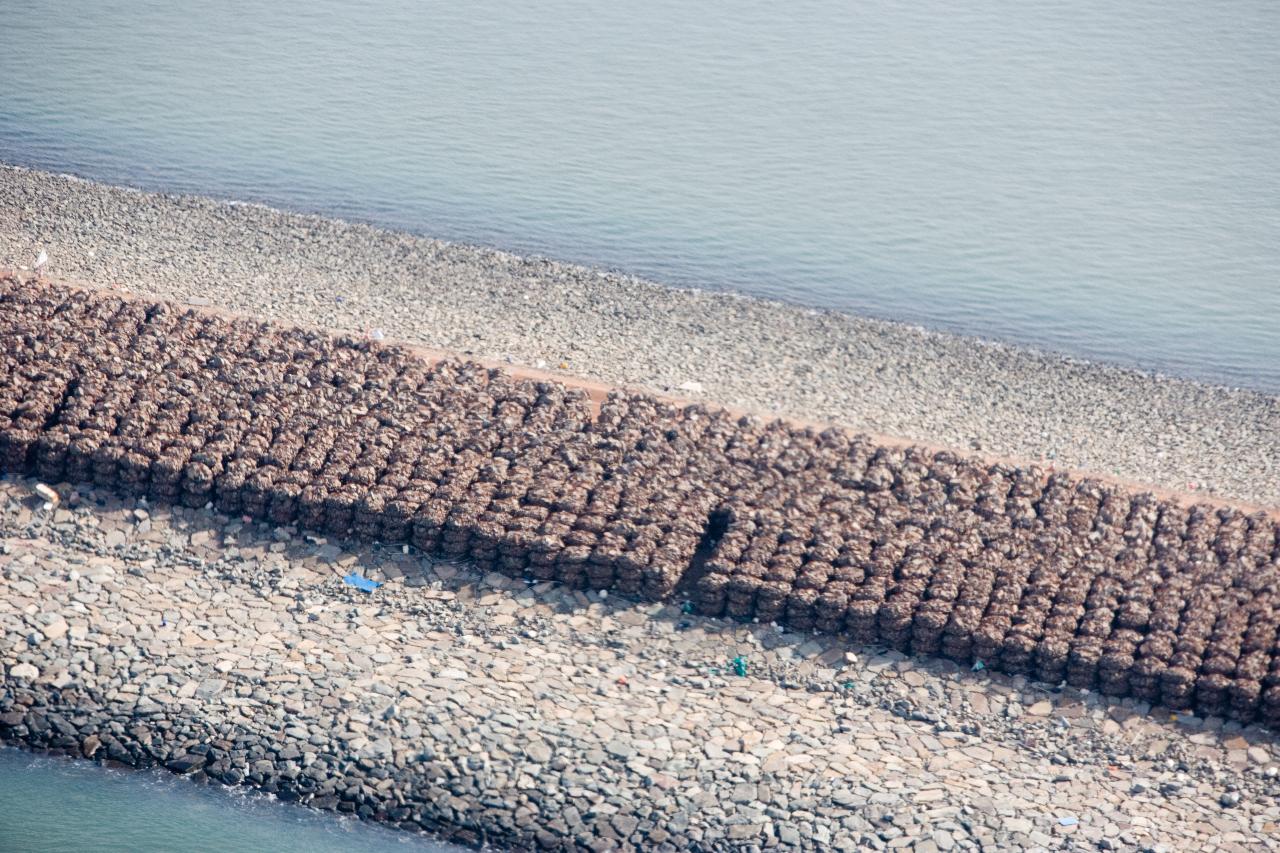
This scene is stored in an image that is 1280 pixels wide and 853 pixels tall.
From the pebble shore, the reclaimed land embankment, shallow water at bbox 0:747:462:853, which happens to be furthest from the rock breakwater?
shallow water at bbox 0:747:462:853

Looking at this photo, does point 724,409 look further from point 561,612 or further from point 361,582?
point 361,582

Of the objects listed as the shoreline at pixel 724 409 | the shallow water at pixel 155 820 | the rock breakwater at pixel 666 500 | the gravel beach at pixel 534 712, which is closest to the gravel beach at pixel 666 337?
the shoreline at pixel 724 409

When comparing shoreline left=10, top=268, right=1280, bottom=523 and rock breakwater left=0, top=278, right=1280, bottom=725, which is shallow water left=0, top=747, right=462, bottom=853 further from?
shoreline left=10, top=268, right=1280, bottom=523

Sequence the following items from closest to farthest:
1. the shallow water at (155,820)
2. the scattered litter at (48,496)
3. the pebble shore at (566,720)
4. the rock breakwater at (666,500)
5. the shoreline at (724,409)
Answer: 1. the pebble shore at (566,720)
2. the shallow water at (155,820)
3. the rock breakwater at (666,500)
4. the scattered litter at (48,496)
5. the shoreline at (724,409)

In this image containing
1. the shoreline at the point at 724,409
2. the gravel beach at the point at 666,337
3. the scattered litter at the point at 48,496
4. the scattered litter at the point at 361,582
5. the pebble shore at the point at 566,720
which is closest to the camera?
the pebble shore at the point at 566,720

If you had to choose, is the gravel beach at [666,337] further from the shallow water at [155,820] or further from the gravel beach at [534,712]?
the shallow water at [155,820]

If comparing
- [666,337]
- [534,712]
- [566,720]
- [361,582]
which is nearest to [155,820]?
[361,582]
